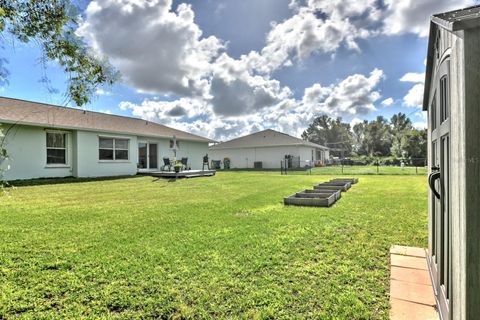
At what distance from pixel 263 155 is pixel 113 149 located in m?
17.7

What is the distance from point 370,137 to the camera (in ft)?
190

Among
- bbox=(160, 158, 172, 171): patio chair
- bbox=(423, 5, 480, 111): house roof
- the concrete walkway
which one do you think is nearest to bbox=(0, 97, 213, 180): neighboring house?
bbox=(160, 158, 172, 171): patio chair

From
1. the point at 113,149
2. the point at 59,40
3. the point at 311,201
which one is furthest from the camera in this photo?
the point at 113,149

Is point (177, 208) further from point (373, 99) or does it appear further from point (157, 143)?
point (373, 99)

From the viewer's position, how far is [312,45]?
53.2 feet

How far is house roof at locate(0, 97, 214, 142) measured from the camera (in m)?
12.7

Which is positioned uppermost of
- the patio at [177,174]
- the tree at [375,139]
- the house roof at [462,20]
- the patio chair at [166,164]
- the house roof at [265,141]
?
the tree at [375,139]

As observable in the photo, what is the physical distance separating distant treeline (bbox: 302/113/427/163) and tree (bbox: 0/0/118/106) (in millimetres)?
42492

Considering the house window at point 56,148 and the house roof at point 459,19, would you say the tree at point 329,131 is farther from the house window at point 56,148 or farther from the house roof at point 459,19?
the house roof at point 459,19

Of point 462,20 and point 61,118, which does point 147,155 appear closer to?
point 61,118

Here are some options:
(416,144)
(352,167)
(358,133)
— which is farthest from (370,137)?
(352,167)

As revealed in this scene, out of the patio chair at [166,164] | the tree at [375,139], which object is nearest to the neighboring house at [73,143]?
the patio chair at [166,164]

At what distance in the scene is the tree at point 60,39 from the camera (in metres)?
2.77

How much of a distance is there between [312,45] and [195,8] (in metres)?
7.81
